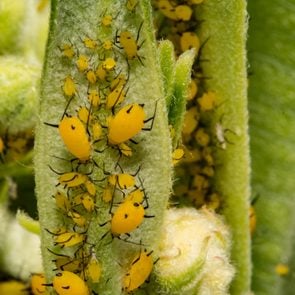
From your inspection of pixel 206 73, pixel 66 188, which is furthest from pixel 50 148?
pixel 206 73

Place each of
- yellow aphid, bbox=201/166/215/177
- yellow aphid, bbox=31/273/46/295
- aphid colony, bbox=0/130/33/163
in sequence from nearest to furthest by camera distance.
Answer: yellow aphid, bbox=31/273/46/295 < yellow aphid, bbox=201/166/215/177 < aphid colony, bbox=0/130/33/163

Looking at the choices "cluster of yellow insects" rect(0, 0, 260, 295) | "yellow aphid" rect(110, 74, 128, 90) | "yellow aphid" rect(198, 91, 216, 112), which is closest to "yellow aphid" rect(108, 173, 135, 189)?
"cluster of yellow insects" rect(0, 0, 260, 295)

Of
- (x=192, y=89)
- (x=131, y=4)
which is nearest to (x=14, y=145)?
(x=192, y=89)

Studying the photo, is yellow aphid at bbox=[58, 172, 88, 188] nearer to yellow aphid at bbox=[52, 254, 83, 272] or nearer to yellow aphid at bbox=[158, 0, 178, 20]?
yellow aphid at bbox=[52, 254, 83, 272]

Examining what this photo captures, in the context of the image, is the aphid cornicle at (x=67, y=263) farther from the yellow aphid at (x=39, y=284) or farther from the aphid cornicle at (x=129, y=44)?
the aphid cornicle at (x=129, y=44)

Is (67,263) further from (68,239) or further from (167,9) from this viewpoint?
(167,9)

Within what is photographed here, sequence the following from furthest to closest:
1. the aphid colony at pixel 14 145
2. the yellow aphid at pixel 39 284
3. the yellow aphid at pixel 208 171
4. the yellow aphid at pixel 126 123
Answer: the aphid colony at pixel 14 145 < the yellow aphid at pixel 208 171 < the yellow aphid at pixel 39 284 < the yellow aphid at pixel 126 123

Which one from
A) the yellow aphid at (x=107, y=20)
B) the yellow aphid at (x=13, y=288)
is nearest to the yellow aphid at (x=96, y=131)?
the yellow aphid at (x=107, y=20)

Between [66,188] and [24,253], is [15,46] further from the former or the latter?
[66,188]
